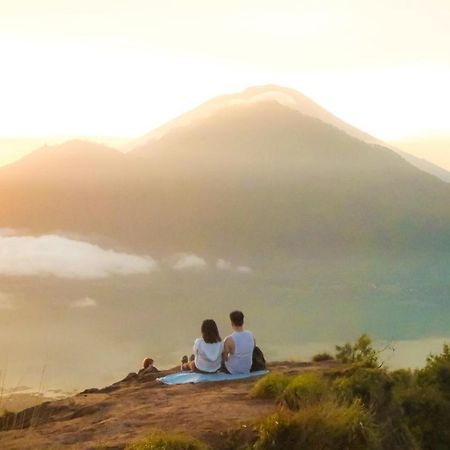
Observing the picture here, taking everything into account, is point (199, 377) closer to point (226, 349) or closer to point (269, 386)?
point (226, 349)

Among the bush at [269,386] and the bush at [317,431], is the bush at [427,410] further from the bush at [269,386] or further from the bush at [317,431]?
the bush at [317,431]

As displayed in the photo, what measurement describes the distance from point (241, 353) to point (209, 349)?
53 centimetres

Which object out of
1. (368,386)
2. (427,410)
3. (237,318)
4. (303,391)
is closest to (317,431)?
(303,391)

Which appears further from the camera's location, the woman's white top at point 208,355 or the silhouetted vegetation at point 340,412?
the woman's white top at point 208,355

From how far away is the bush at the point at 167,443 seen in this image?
8755 mm

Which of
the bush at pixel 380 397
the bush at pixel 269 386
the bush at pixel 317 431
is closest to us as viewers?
the bush at pixel 317 431

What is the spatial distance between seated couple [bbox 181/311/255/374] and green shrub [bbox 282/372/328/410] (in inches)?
95.4

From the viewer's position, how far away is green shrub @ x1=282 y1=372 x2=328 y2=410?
1083cm

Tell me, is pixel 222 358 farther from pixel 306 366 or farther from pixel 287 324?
pixel 287 324

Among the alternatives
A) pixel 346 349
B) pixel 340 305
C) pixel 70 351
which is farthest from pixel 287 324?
pixel 346 349

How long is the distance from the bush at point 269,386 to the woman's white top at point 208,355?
2.04 m

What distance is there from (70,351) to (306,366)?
461ft

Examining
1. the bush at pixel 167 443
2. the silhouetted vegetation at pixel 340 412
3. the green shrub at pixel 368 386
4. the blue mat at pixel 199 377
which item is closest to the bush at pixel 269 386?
the silhouetted vegetation at pixel 340 412

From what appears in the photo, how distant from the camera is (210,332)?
544 inches
